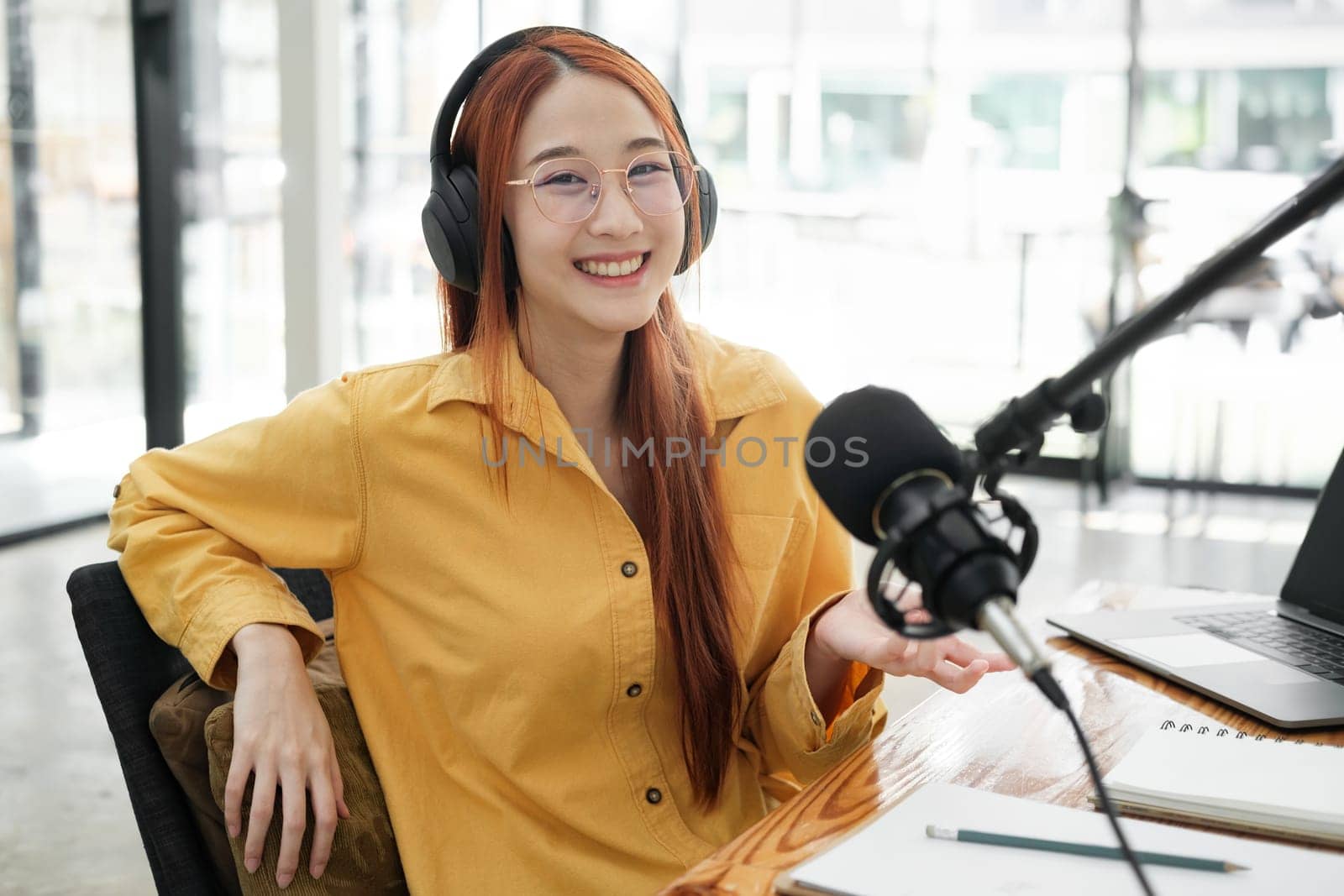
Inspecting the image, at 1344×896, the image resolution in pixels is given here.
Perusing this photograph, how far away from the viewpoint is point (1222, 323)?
17.1 ft

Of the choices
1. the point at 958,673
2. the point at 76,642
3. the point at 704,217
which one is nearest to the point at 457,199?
the point at 704,217

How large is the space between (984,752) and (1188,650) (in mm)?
349

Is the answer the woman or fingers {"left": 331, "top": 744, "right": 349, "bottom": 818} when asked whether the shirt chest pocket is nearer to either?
the woman

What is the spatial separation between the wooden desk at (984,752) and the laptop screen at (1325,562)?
0.26 meters

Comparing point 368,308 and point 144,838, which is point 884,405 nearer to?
point 144,838

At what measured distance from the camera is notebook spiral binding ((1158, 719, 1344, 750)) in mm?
1021

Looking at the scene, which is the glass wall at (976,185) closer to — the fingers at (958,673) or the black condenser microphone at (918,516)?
the fingers at (958,673)

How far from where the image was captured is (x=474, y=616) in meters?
1.18

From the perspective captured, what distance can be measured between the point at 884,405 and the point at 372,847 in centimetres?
68

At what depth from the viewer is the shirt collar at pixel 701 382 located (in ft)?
4.00

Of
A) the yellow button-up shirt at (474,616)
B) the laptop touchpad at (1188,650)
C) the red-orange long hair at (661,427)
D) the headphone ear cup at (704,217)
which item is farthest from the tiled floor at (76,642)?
the laptop touchpad at (1188,650)

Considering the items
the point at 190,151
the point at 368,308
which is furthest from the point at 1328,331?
the point at 190,151

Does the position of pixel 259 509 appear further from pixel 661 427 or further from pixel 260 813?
pixel 661 427

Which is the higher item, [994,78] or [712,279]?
[994,78]
